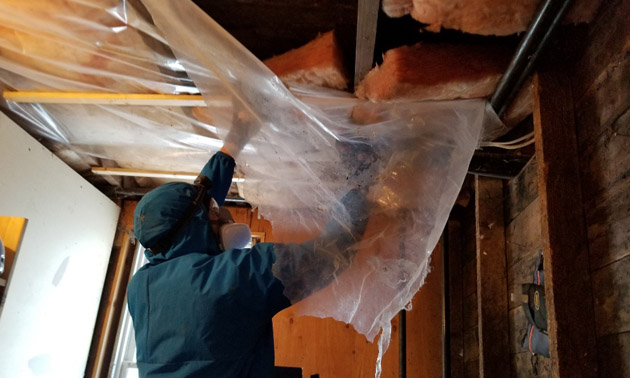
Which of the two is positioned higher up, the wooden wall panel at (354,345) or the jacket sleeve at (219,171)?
the jacket sleeve at (219,171)

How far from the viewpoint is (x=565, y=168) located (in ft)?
2.97

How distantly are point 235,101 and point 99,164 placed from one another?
1366mm

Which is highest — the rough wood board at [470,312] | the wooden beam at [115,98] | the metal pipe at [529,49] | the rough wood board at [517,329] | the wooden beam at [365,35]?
the wooden beam at [115,98]

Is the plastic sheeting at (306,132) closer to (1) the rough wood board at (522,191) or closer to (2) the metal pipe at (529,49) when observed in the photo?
(2) the metal pipe at (529,49)

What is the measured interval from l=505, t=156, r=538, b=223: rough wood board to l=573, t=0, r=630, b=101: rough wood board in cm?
34

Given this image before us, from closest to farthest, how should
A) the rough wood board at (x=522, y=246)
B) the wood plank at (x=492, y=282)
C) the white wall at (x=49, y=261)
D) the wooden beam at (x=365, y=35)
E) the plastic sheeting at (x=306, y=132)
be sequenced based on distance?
Result: the wooden beam at (x=365, y=35)
the plastic sheeting at (x=306, y=132)
the rough wood board at (x=522, y=246)
the wood plank at (x=492, y=282)
the white wall at (x=49, y=261)

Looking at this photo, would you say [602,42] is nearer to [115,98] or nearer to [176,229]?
[176,229]

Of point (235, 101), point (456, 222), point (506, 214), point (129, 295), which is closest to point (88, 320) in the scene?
point (129, 295)

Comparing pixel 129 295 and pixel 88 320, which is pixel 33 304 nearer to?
pixel 88 320

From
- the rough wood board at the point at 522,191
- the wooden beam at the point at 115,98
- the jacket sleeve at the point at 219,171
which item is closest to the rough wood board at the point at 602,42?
the rough wood board at the point at 522,191

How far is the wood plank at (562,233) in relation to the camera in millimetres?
810

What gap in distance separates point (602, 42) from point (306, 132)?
65cm

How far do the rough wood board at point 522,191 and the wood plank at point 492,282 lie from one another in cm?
4

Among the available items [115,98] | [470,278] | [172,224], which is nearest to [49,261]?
[115,98]
